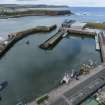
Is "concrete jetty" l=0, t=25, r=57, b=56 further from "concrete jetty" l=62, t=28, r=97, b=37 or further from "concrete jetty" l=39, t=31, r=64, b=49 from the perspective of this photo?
"concrete jetty" l=39, t=31, r=64, b=49

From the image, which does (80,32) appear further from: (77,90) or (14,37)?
(77,90)

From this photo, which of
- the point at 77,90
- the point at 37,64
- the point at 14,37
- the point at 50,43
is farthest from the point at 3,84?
the point at 14,37

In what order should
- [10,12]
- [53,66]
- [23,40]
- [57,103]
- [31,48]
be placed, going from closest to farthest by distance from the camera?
[57,103]
[53,66]
[31,48]
[23,40]
[10,12]

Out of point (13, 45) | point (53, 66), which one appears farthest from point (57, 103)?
point (13, 45)

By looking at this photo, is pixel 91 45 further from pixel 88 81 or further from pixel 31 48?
pixel 88 81

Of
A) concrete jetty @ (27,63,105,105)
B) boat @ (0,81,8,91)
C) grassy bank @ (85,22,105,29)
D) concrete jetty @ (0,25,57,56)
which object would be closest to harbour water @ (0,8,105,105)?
boat @ (0,81,8,91)

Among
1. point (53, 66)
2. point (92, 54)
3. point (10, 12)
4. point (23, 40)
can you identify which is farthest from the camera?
point (10, 12)
